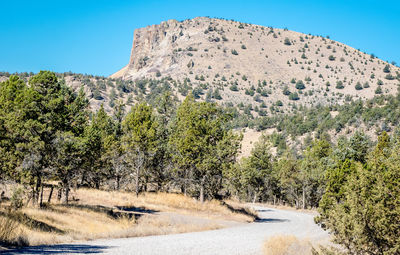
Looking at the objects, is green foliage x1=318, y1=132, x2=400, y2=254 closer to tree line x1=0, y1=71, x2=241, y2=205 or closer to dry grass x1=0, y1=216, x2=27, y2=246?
dry grass x1=0, y1=216, x2=27, y2=246

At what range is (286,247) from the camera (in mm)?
14359

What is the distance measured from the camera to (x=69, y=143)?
26.4 metres

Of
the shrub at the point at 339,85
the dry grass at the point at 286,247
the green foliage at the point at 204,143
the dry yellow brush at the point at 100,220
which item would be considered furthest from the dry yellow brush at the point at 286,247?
the shrub at the point at 339,85

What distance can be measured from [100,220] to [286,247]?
542 inches

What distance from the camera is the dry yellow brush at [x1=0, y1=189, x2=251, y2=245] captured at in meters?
15.2

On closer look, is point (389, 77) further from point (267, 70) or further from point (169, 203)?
point (169, 203)

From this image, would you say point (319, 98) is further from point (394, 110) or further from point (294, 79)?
point (394, 110)

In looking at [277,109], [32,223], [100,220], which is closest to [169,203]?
[100,220]

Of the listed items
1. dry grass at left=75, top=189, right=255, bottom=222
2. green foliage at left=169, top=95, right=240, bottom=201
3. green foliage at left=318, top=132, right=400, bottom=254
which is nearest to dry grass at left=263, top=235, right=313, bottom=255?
green foliage at left=318, top=132, right=400, bottom=254

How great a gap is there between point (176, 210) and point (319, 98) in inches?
4908

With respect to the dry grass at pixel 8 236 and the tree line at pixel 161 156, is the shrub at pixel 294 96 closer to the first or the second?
the tree line at pixel 161 156

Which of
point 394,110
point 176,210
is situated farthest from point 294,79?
point 176,210

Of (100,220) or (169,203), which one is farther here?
(169,203)

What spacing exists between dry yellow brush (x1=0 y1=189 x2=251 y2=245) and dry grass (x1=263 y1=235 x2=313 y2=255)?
Result: 8.36 meters
